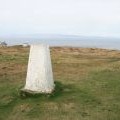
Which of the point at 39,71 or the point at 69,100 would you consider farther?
the point at 39,71

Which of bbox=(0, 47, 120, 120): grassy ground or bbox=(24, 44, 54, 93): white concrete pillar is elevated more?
bbox=(24, 44, 54, 93): white concrete pillar

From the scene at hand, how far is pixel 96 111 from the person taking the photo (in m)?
14.5

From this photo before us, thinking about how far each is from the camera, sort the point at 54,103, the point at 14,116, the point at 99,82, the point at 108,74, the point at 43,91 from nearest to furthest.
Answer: the point at 14,116 → the point at 54,103 → the point at 43,91 → the point at 99,82 → the point at 108,74

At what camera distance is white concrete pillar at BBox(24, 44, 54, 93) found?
16.7 m

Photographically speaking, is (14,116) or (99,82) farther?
(99,82)

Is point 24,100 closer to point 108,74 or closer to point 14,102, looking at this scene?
point 14,102

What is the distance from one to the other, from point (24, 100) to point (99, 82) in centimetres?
460

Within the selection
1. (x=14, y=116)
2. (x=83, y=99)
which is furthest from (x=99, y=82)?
(x=14, y=116)

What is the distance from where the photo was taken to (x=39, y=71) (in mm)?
16797

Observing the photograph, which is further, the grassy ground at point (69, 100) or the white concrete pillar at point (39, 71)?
the white concrete pillar at point (39, 71)

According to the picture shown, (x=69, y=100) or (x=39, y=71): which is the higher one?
(x=39, y=71)

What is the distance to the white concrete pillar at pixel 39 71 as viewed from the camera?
54.9 feet

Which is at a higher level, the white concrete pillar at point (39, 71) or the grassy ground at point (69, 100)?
the white concrete pillar at point (39, 71)

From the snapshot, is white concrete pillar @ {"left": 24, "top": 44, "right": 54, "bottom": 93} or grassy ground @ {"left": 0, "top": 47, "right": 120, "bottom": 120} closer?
grassy ground @ {"left": 0, "top": 47, "right": 120, "bottom": 120}
